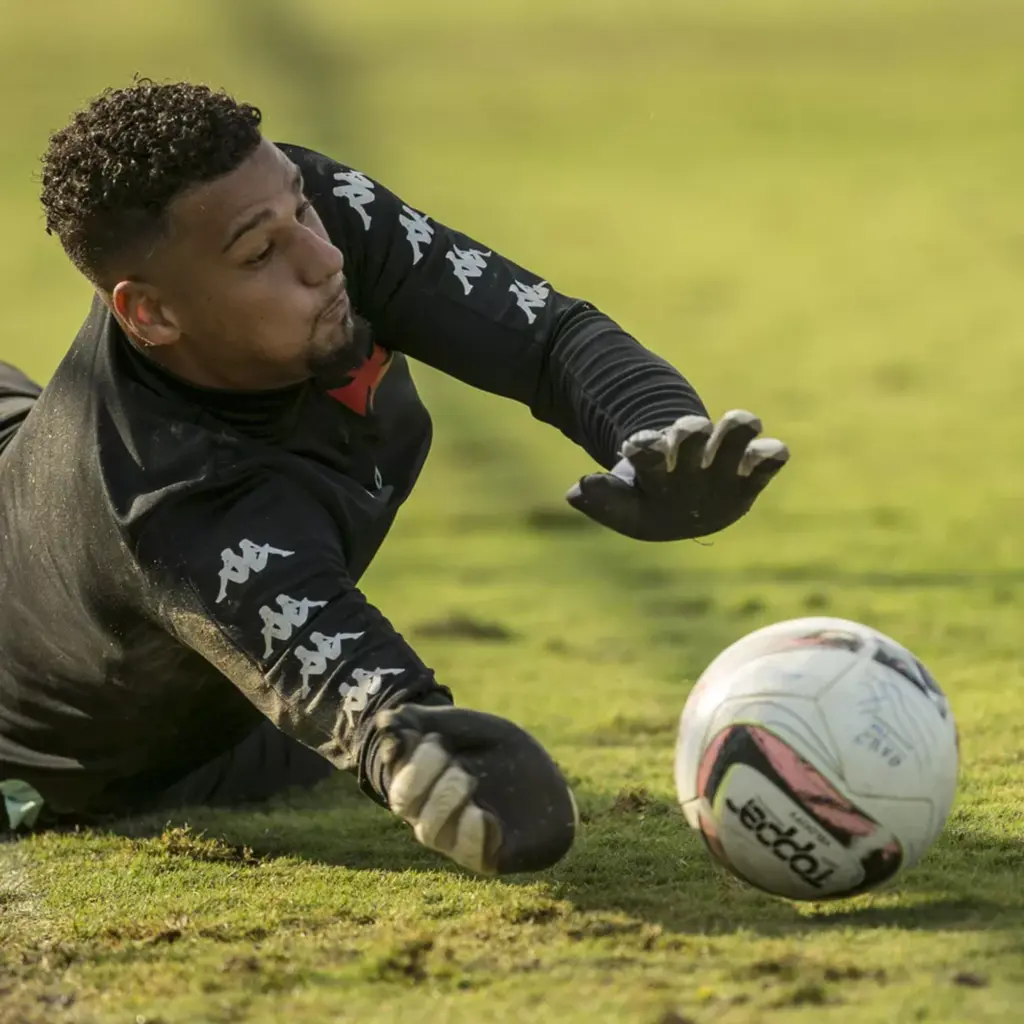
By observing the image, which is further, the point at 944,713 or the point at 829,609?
the point at 829,609

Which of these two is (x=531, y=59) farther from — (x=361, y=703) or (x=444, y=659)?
(x=361, y=703)

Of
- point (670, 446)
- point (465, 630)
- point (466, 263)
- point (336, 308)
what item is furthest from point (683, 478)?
point (465, 630)

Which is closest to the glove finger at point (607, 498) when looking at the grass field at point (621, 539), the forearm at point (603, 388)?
the forearm at point (603, 388)

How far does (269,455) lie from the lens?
3.24 metres

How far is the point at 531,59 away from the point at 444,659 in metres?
9.24

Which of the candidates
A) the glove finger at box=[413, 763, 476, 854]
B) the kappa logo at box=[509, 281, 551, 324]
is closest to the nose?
the kappa logo at box=[509, 281, 551, 324]

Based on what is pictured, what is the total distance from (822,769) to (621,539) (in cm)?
384

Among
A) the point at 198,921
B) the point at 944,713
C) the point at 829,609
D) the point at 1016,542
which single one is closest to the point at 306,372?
the point at 198,921

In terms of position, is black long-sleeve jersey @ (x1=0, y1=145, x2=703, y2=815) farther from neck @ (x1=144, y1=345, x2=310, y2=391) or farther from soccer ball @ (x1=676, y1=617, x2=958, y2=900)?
soccer ball @ (x1=676, y1=617, x2=958, y2=900)

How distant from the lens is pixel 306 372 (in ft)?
10.8

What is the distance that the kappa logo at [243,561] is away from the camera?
3043 millimetres

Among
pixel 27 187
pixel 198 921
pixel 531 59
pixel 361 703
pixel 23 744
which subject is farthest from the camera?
pixel 531 59

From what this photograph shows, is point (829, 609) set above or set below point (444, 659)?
above

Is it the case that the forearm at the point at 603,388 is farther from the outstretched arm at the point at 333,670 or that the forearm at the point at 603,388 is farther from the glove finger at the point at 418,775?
the glove finger at the point at 418,775
